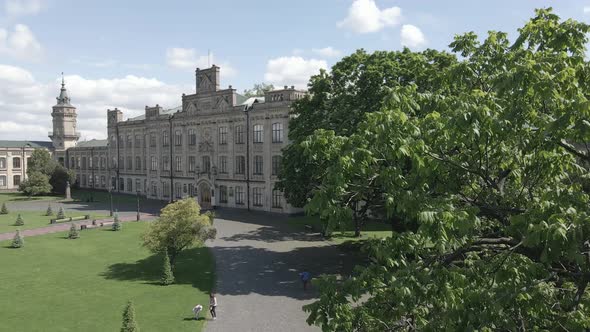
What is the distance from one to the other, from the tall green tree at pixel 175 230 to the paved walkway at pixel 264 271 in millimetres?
3324

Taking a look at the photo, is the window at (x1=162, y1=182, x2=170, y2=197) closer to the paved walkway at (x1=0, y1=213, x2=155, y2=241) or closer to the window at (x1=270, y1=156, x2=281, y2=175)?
the paved walkway at (x1=0, y1=213, x2=155, y2=241)

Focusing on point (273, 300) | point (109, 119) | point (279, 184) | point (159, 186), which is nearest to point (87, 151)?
point (109, 119)

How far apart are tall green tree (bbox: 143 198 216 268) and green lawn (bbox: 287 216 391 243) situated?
46.7ft

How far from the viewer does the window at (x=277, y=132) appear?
2024 inches

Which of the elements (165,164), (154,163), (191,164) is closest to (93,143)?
(154,163)

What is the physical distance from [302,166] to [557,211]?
27.3m

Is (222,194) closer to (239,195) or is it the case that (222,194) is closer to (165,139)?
(239,195)

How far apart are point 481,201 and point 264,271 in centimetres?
2069

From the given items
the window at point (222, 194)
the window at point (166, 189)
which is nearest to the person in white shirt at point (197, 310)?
the window at point (222, 194)

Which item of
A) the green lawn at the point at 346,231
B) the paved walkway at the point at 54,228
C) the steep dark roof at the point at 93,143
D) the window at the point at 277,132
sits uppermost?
the steep dark roof at the point at 93,143

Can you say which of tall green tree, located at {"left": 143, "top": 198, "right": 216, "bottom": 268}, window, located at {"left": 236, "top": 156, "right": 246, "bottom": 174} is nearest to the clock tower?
window, located at {"left": 236, "top": 156, "right": 246, "bottom": 174}

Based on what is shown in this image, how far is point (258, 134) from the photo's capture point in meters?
54.2

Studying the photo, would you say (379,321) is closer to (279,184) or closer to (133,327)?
(133,327)

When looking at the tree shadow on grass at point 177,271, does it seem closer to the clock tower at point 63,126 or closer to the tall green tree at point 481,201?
the tall green tree at point 481,201
